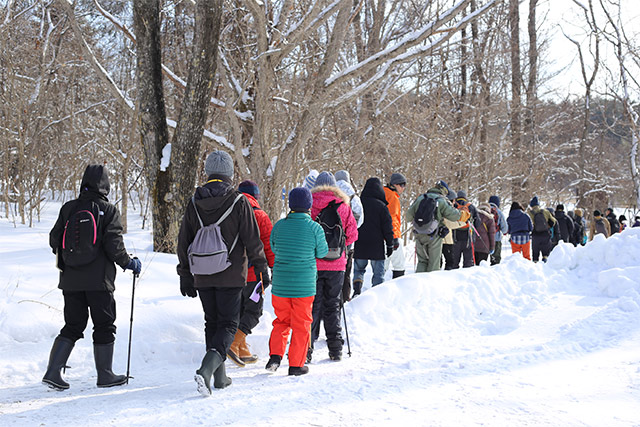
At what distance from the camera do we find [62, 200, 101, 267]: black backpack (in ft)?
13.8

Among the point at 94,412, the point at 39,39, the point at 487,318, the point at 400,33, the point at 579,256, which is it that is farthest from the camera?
the point at 39,39

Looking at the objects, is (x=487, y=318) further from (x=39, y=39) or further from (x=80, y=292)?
(x=39, y=39)

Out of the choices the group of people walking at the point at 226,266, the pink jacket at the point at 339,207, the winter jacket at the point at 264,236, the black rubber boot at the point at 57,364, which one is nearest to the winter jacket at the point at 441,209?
the group of people walking at the point at 226,266

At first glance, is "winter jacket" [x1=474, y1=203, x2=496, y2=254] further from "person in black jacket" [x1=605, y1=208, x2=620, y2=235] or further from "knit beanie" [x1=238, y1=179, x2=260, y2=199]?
"person in black jacket" [x1=605, y1=208, x2=620, y2=235]

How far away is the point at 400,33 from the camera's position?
13234mm

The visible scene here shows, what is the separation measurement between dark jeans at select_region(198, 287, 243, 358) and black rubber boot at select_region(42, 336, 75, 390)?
1.12 meters

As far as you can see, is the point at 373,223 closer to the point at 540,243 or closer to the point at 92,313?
the point at 92,313

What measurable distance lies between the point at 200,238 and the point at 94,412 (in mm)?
1412

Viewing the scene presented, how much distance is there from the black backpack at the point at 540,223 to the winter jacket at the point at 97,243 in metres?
10.6

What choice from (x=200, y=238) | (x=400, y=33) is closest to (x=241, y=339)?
(x=200, y=238)

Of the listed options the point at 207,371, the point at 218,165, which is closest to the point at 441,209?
the point at 218,165

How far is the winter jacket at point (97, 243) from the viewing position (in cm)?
423

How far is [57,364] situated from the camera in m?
4.19

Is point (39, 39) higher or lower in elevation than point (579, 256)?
higher
